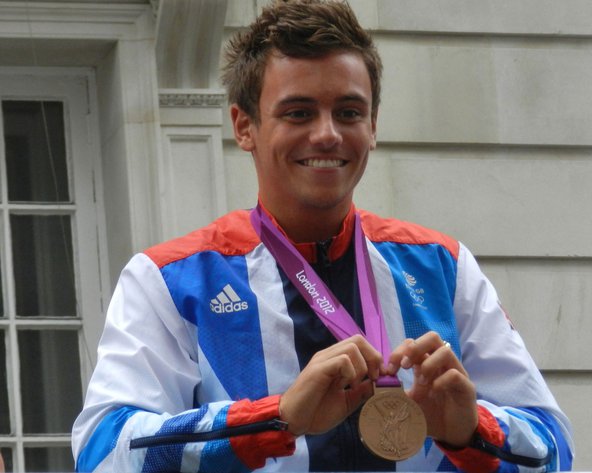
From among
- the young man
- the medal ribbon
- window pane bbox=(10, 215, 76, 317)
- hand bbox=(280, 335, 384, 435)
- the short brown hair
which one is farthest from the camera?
window pane bbox=(10, 215, 76, 317)

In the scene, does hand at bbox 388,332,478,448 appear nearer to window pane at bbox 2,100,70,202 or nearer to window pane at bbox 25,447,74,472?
window pane at bbox 25,447,74,472

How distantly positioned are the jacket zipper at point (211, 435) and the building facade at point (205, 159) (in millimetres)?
3848

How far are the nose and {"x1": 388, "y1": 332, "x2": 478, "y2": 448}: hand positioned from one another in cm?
63

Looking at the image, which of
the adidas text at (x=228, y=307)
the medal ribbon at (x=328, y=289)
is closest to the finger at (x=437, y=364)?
the medal ribbon at (x=328, y=289)

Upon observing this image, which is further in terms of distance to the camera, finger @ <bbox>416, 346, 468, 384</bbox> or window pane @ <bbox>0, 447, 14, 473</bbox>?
window pane @ <bbox>0, 447, 14, 473</bbox>

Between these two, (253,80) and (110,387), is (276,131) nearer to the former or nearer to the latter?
(253,80)

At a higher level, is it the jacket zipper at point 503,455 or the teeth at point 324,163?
the teeth at point 324,163

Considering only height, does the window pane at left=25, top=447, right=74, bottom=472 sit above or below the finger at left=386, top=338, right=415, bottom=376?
below

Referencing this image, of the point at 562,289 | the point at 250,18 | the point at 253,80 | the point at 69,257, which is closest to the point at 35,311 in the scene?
the point at 69,257

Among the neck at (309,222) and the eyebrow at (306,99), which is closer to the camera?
the eyebrow at (306,99)

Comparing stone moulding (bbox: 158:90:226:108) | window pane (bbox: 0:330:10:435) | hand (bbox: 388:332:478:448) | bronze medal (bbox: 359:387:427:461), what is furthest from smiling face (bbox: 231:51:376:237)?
window pane (bbox: 0:330:10:435)

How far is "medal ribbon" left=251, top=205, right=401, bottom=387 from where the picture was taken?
180 inches

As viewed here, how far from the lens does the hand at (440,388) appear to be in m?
4.19

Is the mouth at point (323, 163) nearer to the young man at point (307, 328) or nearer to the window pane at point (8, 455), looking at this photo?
the young man at point (307, 328)
